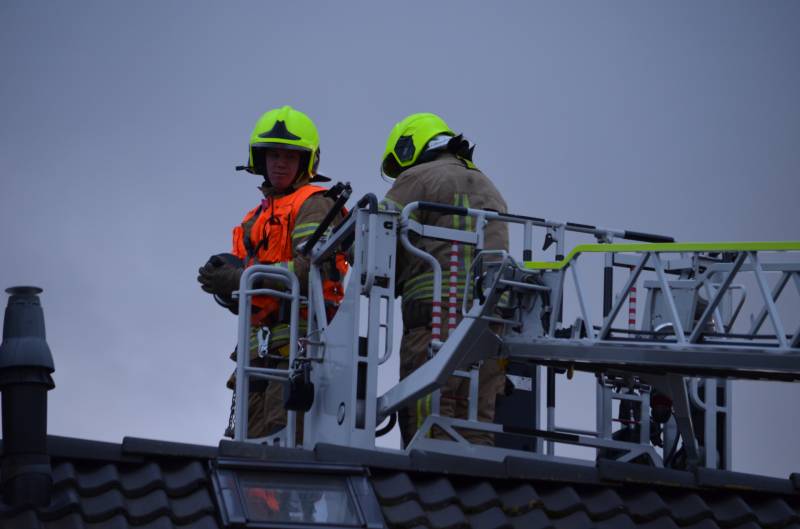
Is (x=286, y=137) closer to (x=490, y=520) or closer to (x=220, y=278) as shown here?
(x=220, y=278)

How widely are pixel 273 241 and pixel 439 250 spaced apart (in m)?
1.37

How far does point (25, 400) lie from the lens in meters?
7.47

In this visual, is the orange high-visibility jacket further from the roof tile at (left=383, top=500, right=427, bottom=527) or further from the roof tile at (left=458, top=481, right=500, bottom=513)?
the roof tile at (left=383, top=500, right=427, bottom=527)

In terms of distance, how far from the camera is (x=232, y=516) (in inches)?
299

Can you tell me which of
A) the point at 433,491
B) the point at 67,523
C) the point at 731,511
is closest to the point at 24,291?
the point at 67,523

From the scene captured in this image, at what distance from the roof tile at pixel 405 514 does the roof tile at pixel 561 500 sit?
0.79 metres

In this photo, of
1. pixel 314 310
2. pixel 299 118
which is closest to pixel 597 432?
pixel 314 310

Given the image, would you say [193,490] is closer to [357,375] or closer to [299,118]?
[357,375]

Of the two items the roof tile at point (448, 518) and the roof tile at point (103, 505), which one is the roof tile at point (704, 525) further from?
the roof tile at point (103, 505)

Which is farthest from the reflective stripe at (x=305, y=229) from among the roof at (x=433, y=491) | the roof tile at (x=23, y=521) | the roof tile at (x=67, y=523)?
the roof tile at (x=23, y=521)

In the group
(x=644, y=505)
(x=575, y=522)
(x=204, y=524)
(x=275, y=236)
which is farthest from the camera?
(x=275, y=236)

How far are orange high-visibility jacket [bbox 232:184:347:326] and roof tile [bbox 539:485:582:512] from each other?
2.57 m

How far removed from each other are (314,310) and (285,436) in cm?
85

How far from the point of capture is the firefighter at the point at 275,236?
10.8 m
